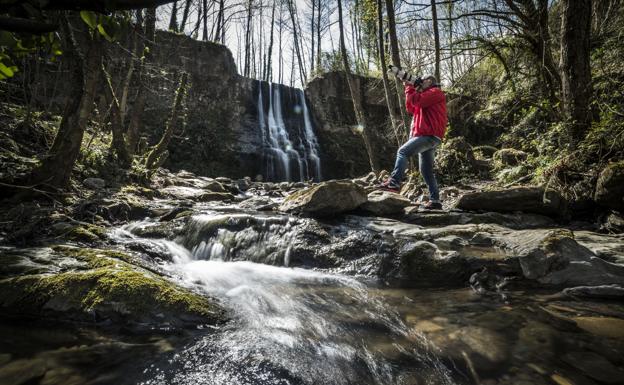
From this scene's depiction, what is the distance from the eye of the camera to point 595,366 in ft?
6.54

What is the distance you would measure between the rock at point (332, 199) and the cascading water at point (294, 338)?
1.53 metres

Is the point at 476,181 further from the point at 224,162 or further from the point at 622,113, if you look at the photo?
the point at 224,162

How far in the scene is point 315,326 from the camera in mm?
2688

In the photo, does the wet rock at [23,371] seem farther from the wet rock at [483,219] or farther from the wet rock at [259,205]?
the wet rock at [259,205]

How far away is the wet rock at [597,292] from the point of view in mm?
3025

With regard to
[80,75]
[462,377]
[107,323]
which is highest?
[80,75]

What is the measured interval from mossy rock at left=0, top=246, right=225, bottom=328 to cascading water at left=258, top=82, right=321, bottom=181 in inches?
573

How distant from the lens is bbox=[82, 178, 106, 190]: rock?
6.79m

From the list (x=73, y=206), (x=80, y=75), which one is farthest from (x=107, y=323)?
(x=80, y=75)

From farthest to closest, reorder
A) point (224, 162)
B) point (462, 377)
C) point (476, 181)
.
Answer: point (224, 162), point (476, 181), point (462, 377)

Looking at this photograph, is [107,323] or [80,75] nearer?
[107,323]

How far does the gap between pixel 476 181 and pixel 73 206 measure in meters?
8.75

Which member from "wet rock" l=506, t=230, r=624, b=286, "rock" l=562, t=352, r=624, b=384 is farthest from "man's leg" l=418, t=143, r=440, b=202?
"rock" l=562, t=352, r=624, b=384

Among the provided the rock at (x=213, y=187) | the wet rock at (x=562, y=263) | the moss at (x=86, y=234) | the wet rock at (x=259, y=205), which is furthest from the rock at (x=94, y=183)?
the wet rock at (x=562, y=263)
